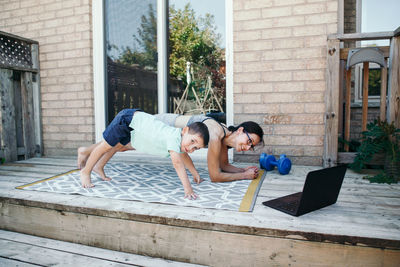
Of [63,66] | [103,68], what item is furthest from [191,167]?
[63,66]

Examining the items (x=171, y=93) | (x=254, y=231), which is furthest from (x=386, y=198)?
(x=171, y=93)

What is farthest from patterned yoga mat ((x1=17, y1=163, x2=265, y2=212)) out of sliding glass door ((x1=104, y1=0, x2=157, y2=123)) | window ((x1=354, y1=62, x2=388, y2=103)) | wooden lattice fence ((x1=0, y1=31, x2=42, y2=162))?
window ((x1=354, y1=62, x2=388, y2=103))

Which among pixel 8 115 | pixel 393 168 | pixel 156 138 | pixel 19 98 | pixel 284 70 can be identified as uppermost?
pixel 284 70

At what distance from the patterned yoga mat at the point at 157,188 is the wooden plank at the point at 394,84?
4.50ft

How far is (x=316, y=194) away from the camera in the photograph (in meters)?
1.66

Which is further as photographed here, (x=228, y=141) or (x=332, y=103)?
(x=332, y=103)

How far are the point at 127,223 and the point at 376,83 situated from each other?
3.71m

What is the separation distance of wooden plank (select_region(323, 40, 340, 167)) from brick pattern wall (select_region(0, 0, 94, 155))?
3.08m

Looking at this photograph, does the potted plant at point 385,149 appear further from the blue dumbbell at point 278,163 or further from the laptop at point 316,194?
the laptop at point 316,194

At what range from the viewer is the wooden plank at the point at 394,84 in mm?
2635

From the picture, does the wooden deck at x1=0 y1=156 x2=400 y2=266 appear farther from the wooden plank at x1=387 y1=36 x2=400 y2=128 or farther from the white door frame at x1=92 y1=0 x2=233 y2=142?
the white door frame at x1=92 y1=0 x2=233 y2=142

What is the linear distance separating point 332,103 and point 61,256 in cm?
271

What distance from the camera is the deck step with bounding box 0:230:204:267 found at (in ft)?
5.41

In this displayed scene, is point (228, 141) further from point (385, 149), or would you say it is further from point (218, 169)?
point (385, 149)
